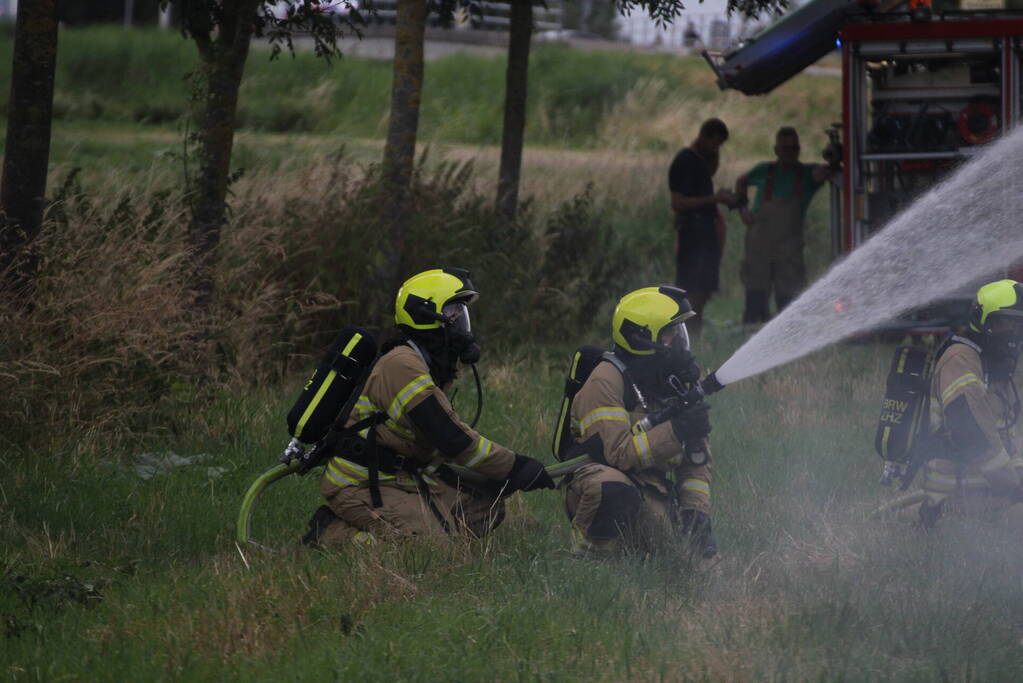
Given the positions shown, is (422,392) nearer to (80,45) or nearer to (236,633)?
(236,633)

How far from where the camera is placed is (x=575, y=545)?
576 centimetres

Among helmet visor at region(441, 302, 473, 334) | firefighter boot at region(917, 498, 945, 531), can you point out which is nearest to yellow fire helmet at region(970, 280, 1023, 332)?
firefighter boot at region(917, 498, 945, 531)

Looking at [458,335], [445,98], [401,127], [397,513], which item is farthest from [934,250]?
[445,98]

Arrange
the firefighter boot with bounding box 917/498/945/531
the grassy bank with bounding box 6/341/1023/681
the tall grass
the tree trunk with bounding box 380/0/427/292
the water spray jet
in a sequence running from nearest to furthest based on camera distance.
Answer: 1. the grassy bank with bounding box 6/341/1023/681
2. the firefighter boot with bounding box 917/498/945/531
3. the tall grass
4. the water spray jet
5. the tree trunk with bounding box 380/0/427/292

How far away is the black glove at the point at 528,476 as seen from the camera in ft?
18.2

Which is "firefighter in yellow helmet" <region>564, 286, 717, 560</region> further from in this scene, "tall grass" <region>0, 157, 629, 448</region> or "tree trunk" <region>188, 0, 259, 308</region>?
"tree trunk" <region>188, 0, 259, 308</region>

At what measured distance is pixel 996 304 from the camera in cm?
580

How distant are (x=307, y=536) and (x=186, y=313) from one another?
9.41ft

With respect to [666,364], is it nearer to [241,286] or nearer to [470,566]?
[470,566]

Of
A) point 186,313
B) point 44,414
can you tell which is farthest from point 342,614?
point 186,313

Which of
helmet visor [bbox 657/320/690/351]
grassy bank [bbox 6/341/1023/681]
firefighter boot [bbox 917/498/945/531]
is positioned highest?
helmet visor [bbox 657/320/690/351]

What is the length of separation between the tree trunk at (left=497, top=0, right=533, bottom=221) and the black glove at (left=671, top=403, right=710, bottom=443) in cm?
638

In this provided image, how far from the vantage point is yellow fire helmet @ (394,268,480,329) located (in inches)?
215

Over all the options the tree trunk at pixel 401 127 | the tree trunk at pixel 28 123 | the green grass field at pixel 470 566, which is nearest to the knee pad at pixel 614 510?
the green grass field at pixel 470 566
